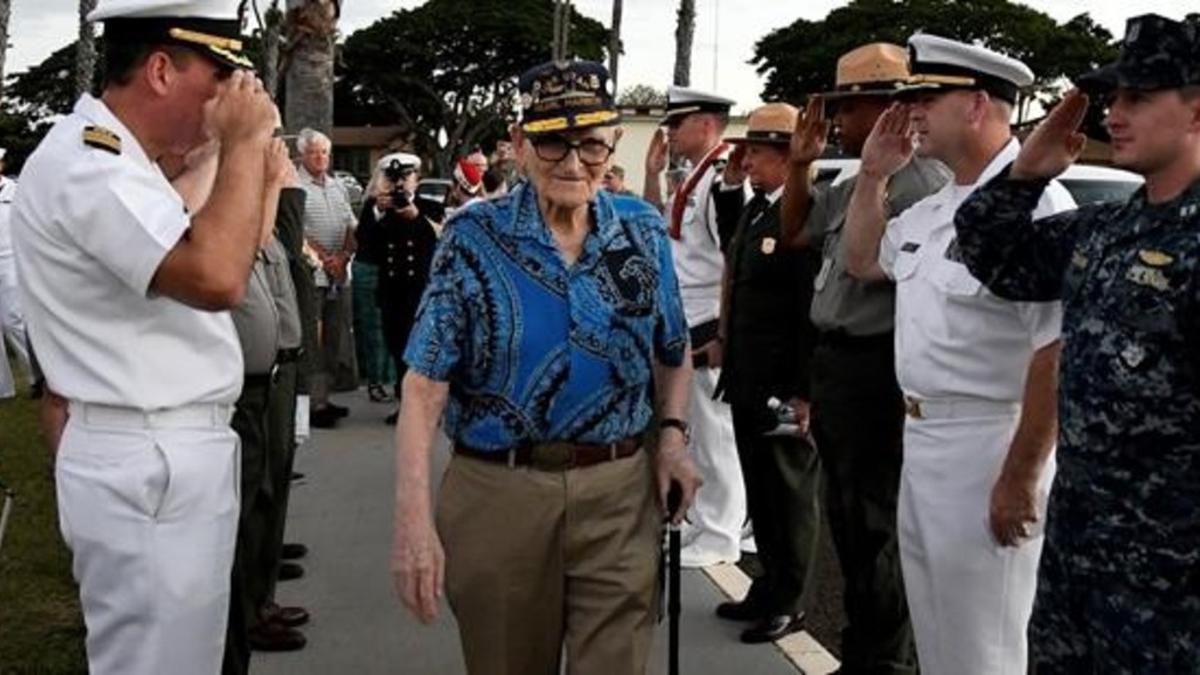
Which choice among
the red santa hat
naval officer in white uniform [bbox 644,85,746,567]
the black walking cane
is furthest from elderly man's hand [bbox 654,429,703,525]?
the red santa hat

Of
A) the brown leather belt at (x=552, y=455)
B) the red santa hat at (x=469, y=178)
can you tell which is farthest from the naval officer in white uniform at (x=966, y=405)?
the red santa hat at (x=469, y=178)

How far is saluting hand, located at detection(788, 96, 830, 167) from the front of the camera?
5.28m

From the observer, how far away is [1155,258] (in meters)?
2.91

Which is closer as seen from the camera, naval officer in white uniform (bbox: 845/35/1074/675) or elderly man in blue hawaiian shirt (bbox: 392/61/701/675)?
elderly man in blue hawaiian shirt (bbox: 392/61/701/675)

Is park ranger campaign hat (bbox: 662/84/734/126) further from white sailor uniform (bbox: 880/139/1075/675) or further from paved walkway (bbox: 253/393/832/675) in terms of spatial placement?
white sailor uniform (bbox: 880/139/1075/675)

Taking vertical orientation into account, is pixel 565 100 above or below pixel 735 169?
above

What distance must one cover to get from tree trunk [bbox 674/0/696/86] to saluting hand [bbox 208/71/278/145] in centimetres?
2291

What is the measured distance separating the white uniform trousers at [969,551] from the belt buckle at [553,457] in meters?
1.07

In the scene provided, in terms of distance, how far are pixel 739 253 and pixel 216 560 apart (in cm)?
327

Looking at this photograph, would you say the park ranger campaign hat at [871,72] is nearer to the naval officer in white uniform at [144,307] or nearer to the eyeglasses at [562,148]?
the eyeglasses at [562,148]

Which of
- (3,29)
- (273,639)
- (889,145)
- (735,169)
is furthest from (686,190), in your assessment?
(3,29)

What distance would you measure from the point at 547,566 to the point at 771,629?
8.23ft

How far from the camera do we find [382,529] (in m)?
7.62

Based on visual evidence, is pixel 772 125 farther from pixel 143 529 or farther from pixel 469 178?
pixel 469 178
